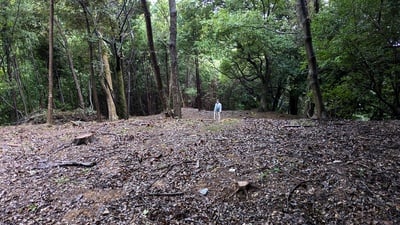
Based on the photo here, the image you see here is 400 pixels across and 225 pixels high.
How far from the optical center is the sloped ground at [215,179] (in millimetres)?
2953

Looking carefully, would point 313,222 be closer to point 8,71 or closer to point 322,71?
point 322,71

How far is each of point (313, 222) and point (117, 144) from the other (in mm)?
4105

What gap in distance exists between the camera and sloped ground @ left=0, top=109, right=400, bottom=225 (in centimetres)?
295

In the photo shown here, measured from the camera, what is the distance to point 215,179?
3.68m

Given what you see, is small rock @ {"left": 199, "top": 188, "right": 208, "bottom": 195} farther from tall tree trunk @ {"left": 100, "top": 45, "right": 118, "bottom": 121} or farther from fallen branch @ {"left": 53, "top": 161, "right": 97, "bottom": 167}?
tall tree trunk @ {"left": 100, "top": 45, "right": 118, "bottom": 121}

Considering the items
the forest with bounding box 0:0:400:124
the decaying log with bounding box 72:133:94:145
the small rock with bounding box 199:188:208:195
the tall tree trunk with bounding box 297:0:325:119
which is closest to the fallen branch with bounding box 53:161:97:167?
the decaying log with bounding box 72:133:94:145

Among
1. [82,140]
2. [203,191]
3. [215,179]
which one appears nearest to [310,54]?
[215,179]

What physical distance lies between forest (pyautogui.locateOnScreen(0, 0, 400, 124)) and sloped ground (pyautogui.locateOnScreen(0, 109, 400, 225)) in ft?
5.94

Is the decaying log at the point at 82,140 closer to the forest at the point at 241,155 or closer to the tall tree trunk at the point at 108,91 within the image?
the forest at the point at 241,155

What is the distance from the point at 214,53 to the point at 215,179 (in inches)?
449

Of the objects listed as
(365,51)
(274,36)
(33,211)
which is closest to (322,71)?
(365,51)

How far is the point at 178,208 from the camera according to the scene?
316cm

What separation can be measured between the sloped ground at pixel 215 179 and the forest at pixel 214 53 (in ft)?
5.94

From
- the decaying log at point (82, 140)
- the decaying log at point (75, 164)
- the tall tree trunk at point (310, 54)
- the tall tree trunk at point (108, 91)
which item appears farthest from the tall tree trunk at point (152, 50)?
the decaying log at point (75, 164)
